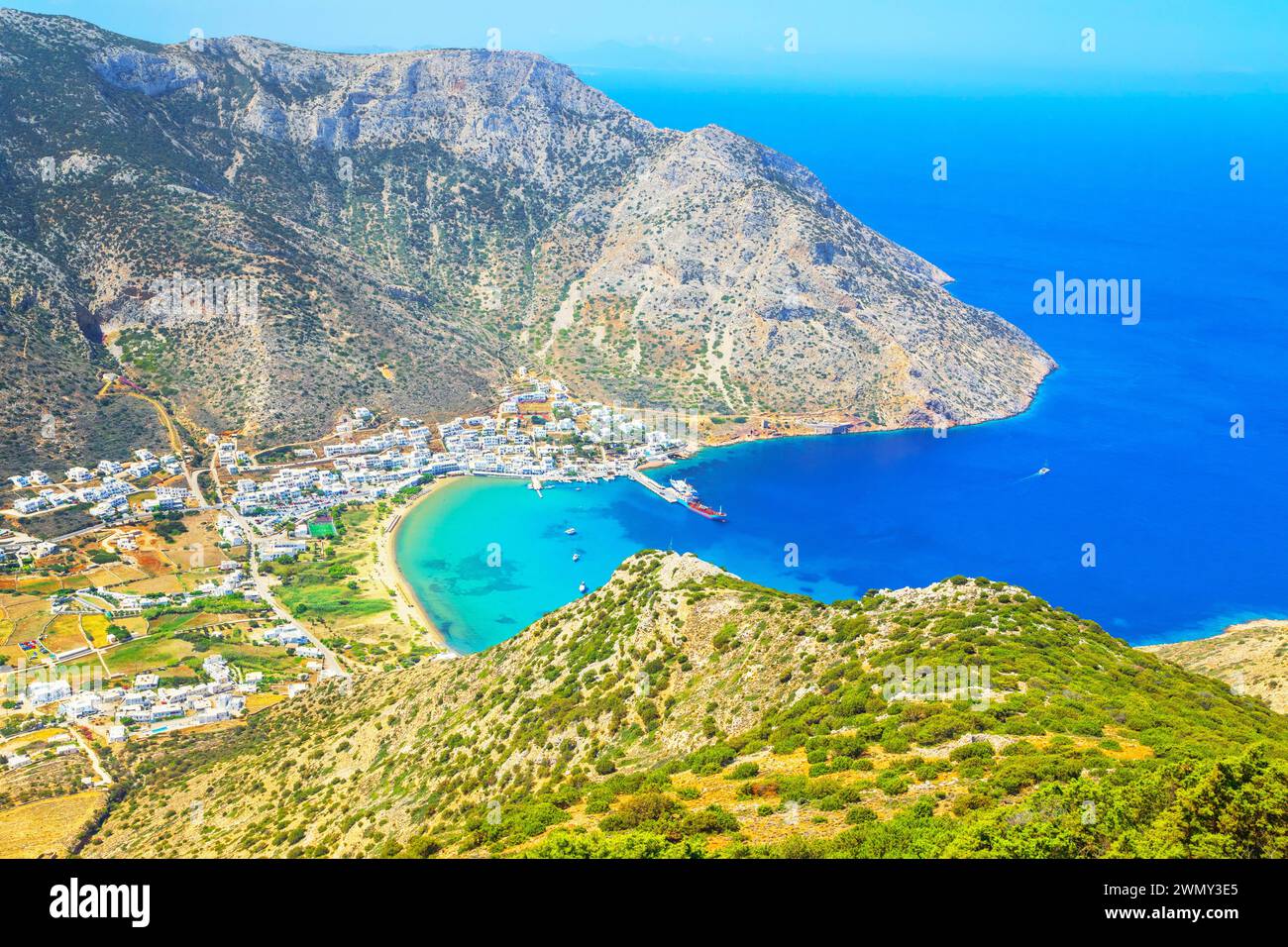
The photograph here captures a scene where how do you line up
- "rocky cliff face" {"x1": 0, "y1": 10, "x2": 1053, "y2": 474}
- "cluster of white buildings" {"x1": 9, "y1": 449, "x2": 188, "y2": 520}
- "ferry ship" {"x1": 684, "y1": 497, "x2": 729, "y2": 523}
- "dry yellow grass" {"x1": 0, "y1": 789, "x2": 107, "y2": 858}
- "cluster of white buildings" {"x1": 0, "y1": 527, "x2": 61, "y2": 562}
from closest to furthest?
"dry yellow grass" {"x1": 0, "y1": 789, "x2": 107, "y2": 858} < "cluster of white buildings" {"x1": 0, "y1": 527, "x2": 61, "y2": 562} < "cluster of white buildings" {"x1": 9, "y1": 449, "x2": 188, "y2": 520} < "ferry ship" {"x1": 684, "y1": 497, "x2": 729, "y2": 523} < "rocky cliff face" {"x1": 0, "y1": 10, "x2": 1053, "y2": 474}

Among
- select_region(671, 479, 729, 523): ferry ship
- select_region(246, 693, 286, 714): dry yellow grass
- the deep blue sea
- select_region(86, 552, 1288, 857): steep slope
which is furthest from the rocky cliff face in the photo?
select_region(86, 552, 1288, 857): steep slope

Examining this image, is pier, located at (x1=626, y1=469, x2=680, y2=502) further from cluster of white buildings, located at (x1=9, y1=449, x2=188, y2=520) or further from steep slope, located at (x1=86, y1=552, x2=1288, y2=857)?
steep slope, located at (x1=86, y1=552, x2=1288, y2=857)

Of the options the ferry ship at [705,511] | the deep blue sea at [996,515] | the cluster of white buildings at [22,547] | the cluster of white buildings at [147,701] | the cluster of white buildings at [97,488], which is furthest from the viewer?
the ferry ship at [705,511]

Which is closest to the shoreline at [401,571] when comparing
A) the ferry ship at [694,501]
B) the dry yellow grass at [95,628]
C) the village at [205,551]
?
the village at [205,551]

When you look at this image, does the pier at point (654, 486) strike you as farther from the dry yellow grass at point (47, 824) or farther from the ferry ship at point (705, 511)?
the dry yellow grass at point (47, 824)

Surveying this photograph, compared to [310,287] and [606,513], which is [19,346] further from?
[606,513]

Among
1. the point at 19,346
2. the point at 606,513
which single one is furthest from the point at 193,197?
the point at 606,513
